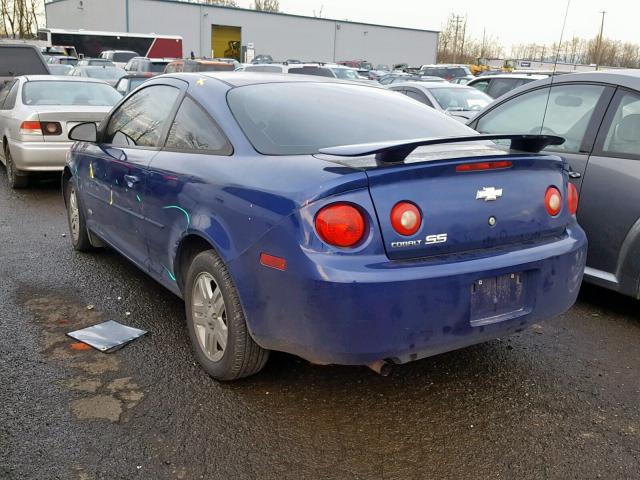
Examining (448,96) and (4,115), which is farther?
(448,96)

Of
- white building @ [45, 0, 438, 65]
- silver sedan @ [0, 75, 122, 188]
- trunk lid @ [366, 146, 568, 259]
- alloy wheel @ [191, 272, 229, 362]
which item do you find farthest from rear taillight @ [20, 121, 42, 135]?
white building @ [45, 0, 438, 65]

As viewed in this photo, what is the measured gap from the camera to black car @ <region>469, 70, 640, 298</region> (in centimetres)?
417

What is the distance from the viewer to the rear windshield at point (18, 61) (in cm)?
1346

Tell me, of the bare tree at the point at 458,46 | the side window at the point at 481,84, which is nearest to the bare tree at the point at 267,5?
the bare tree at the point at 458,46

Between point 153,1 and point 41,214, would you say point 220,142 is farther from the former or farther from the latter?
point 153,1

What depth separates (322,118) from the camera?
3471mm

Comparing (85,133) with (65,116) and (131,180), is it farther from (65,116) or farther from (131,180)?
(65,116)

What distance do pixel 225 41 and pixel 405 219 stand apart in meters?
57.0

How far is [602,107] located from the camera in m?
4.48

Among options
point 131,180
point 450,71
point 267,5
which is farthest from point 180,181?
point 267,5

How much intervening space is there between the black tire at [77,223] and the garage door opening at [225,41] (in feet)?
169

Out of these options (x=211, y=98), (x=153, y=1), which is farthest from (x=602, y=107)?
(x=153, y=1)

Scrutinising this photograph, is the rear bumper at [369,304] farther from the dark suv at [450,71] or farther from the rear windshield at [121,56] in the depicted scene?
the rear windshield at [121,56]

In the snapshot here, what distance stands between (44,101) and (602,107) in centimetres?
730
